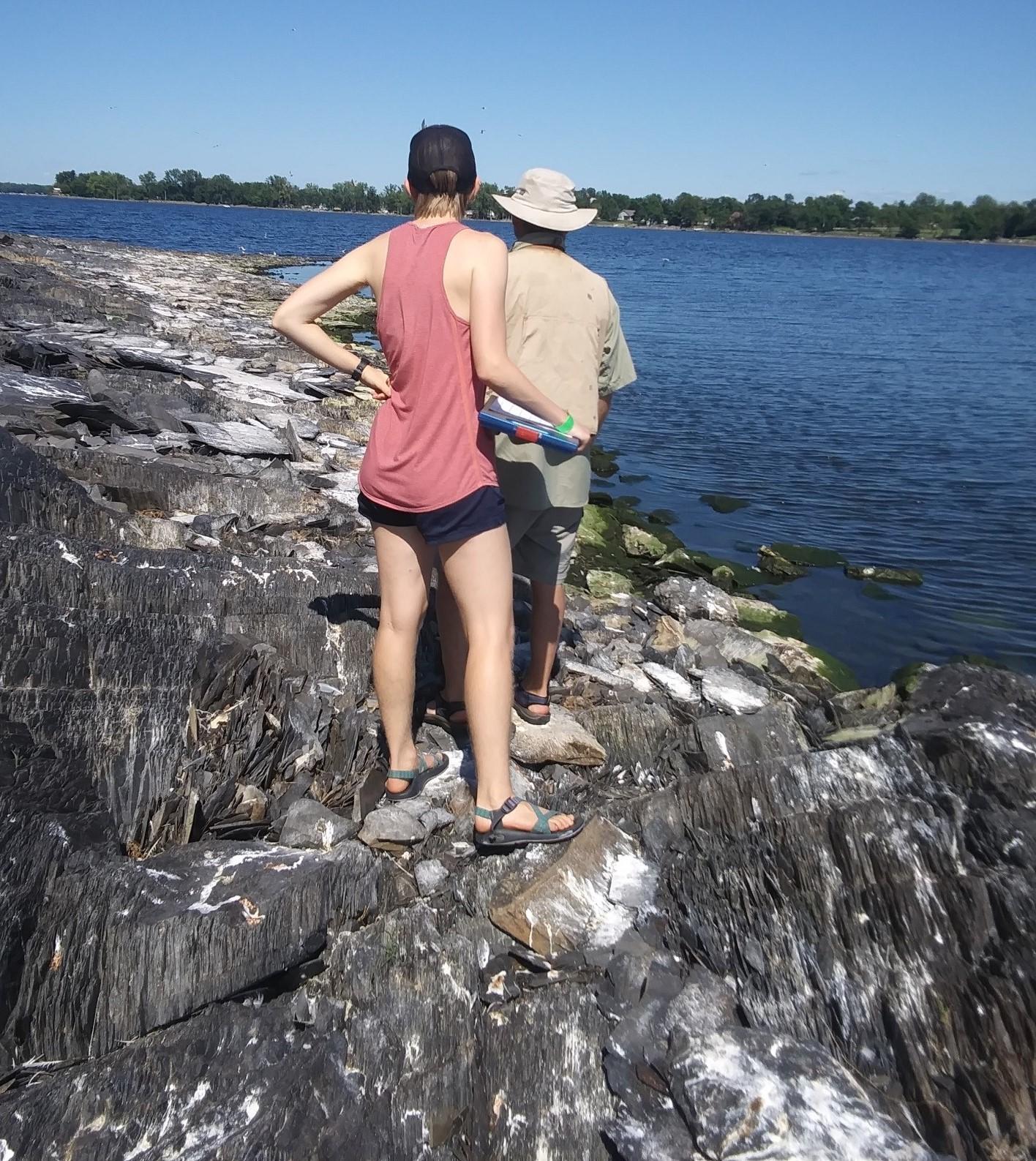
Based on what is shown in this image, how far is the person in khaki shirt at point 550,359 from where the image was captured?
11.6ft

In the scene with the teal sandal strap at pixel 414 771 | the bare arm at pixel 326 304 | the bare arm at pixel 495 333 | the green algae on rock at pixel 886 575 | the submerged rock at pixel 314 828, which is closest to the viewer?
the bare arm at pixel 495 333

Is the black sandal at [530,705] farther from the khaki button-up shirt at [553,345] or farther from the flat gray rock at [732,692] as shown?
the flat gray rock at [732,692]

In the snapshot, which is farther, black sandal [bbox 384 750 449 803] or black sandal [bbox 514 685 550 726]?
black sandal [bbox 514 685 550 726]

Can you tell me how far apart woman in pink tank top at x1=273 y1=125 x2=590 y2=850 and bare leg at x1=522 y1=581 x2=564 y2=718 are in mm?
785

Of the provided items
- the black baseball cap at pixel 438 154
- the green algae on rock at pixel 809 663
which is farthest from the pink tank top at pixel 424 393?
the green algae on rock at pixel 809 663

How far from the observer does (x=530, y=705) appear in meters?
4.24

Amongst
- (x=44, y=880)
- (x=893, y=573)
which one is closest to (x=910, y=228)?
(x=893, y=573)

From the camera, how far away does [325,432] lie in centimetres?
1020

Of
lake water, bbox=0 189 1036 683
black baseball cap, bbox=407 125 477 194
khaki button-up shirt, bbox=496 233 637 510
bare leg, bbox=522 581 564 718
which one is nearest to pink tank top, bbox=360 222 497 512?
black baseball cap, bbox=407 125 477 194

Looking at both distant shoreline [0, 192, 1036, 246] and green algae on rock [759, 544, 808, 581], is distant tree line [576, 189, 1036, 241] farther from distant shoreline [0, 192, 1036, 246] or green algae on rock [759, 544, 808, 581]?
green algae on rock [759, 544, 808, 581]

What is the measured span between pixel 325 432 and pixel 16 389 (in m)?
3.10

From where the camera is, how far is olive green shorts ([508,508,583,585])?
381cm

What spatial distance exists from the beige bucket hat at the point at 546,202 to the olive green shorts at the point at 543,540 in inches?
43.6

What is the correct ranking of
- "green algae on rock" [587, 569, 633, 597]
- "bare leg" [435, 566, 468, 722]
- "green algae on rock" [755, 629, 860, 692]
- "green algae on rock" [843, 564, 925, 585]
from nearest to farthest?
"bare leg" [435, 566, 468, 722] → "green algae on rock" [755, 629, 860, 692] → "green algae on rock" [587, 569, 633, 597] → "green algae on rock" [843, 564, 925, 585]
